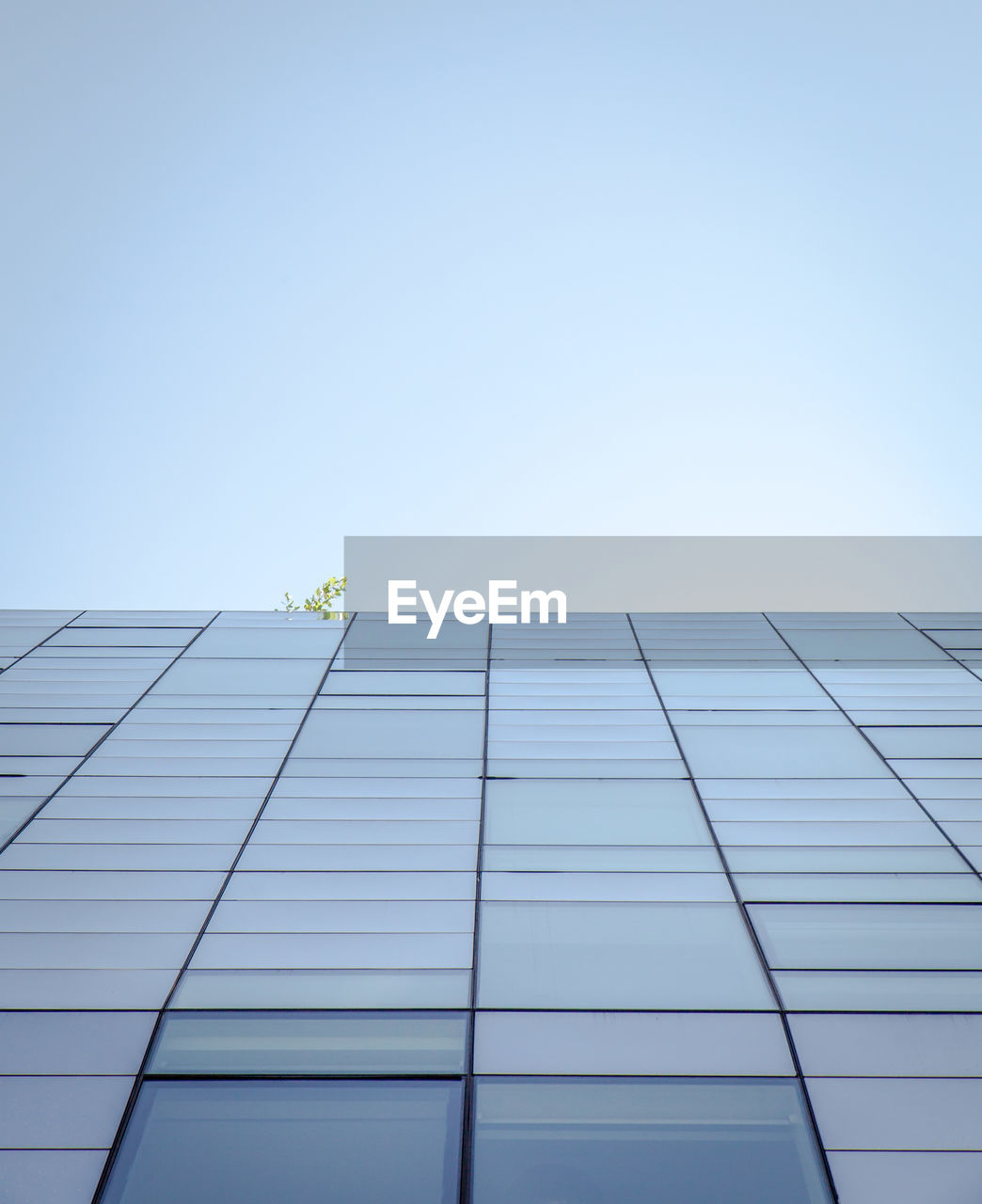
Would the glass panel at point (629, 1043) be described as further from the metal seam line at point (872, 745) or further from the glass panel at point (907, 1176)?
the metal seam line at point (872, 745)

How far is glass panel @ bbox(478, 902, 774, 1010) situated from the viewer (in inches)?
356

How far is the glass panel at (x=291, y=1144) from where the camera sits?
7.15 metres

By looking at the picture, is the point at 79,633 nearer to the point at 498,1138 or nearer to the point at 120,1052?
the point at 120,1052

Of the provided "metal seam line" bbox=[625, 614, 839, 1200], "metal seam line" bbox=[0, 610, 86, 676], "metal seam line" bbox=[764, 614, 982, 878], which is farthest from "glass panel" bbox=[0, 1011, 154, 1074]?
"metal seam line" bbox=[0, 610, 86, 676]

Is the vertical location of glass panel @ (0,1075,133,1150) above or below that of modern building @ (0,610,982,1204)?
below

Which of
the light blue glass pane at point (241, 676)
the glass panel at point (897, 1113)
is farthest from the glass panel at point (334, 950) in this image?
the light blue glass pane at point (241, 676)

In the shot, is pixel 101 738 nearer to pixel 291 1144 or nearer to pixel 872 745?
pixel 291 1144

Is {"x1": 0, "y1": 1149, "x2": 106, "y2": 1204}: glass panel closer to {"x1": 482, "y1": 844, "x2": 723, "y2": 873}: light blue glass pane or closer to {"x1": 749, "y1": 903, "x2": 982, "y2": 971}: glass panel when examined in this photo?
{"x1": 482, "y1": 844, "x2": 723, "y2": 873}: light blue glass pane

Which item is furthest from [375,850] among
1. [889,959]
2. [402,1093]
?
[889,959]

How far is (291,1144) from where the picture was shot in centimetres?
759

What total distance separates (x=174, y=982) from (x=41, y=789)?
4.98 meters

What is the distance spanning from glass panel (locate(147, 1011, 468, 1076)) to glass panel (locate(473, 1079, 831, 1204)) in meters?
0.66
